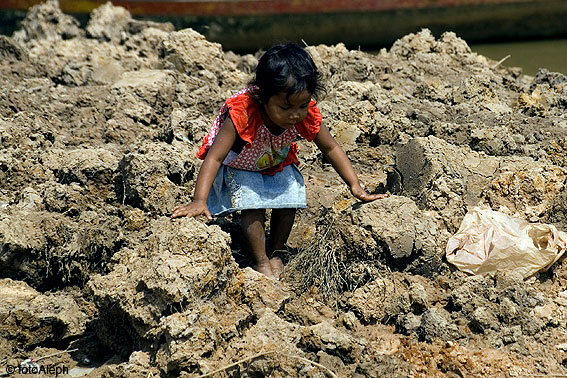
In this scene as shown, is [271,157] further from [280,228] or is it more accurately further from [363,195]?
[363,195]

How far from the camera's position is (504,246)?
345cm

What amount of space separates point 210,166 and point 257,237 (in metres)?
0.41

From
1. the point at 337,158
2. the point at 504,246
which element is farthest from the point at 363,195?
the point at 504,246

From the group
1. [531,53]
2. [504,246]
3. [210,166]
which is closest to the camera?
[210,166]

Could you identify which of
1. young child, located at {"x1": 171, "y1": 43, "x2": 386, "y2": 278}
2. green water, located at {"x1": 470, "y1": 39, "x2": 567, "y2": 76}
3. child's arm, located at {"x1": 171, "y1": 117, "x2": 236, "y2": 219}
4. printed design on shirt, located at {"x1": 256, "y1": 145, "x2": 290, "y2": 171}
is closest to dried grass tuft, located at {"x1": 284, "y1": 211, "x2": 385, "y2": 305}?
young child, located at {"x1": 171, "y1": 43, "x2": 386, "y2": 278}

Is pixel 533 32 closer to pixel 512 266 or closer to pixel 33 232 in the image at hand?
pixel 512 266

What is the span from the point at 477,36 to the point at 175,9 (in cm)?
356

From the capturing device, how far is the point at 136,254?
3.11 m

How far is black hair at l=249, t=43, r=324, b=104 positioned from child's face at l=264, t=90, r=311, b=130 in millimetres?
20

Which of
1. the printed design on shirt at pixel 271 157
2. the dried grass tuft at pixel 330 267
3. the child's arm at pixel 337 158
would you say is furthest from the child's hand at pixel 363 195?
the printed design on shirt at pixel 271 157

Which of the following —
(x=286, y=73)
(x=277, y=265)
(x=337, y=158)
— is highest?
(x=286, y=73)

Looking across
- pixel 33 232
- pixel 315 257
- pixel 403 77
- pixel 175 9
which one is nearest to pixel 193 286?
pixel 315 257

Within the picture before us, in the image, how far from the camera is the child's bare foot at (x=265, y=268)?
3457 millimetres

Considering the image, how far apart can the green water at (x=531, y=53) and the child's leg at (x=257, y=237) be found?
5097mm
